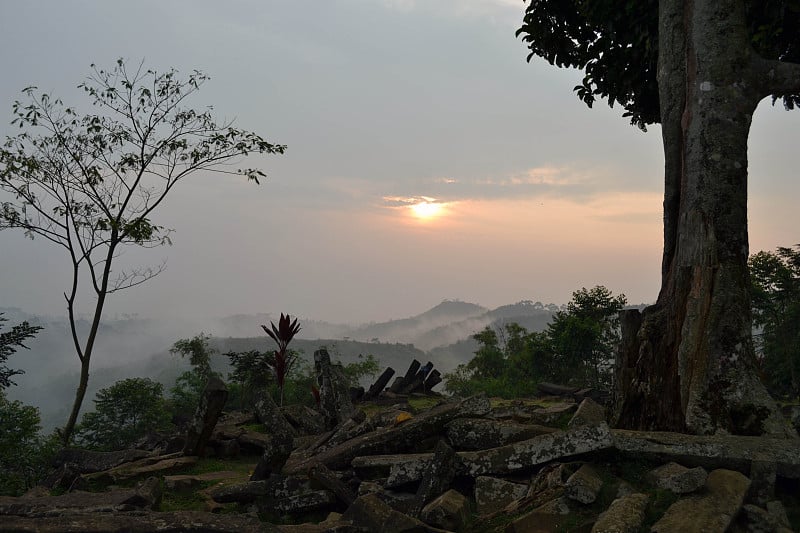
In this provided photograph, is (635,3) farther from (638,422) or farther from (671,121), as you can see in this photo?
(638,422)

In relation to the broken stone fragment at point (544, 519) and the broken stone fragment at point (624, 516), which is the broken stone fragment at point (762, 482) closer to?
the broken stone fragment at point (624, 516)

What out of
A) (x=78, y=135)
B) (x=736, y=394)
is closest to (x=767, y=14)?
(x=736, y=394)

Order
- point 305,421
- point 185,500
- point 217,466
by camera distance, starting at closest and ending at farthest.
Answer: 1. point 185,500
2. point 217,466
3. point 305,421

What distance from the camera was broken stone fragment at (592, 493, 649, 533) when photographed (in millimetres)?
4277

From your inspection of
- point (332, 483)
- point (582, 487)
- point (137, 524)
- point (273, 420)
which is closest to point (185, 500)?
point (273, 420)

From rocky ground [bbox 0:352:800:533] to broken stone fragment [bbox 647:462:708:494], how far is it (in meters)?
0.01

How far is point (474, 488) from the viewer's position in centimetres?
598

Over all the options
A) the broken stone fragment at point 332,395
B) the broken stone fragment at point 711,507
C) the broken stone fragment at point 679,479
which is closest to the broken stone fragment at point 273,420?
the broken stone fragment at point 332,395

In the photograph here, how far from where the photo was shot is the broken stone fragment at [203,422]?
34.6 feet

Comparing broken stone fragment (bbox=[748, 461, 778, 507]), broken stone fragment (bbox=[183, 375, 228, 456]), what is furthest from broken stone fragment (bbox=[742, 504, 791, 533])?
broken stone fragment (bbox=[183, 375, 228, 456])

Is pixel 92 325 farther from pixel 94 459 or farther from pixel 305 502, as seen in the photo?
pixel 305 502

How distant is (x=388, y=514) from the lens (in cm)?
487

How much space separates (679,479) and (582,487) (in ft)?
3.02

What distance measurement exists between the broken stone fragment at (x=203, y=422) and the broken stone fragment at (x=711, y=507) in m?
8.42
